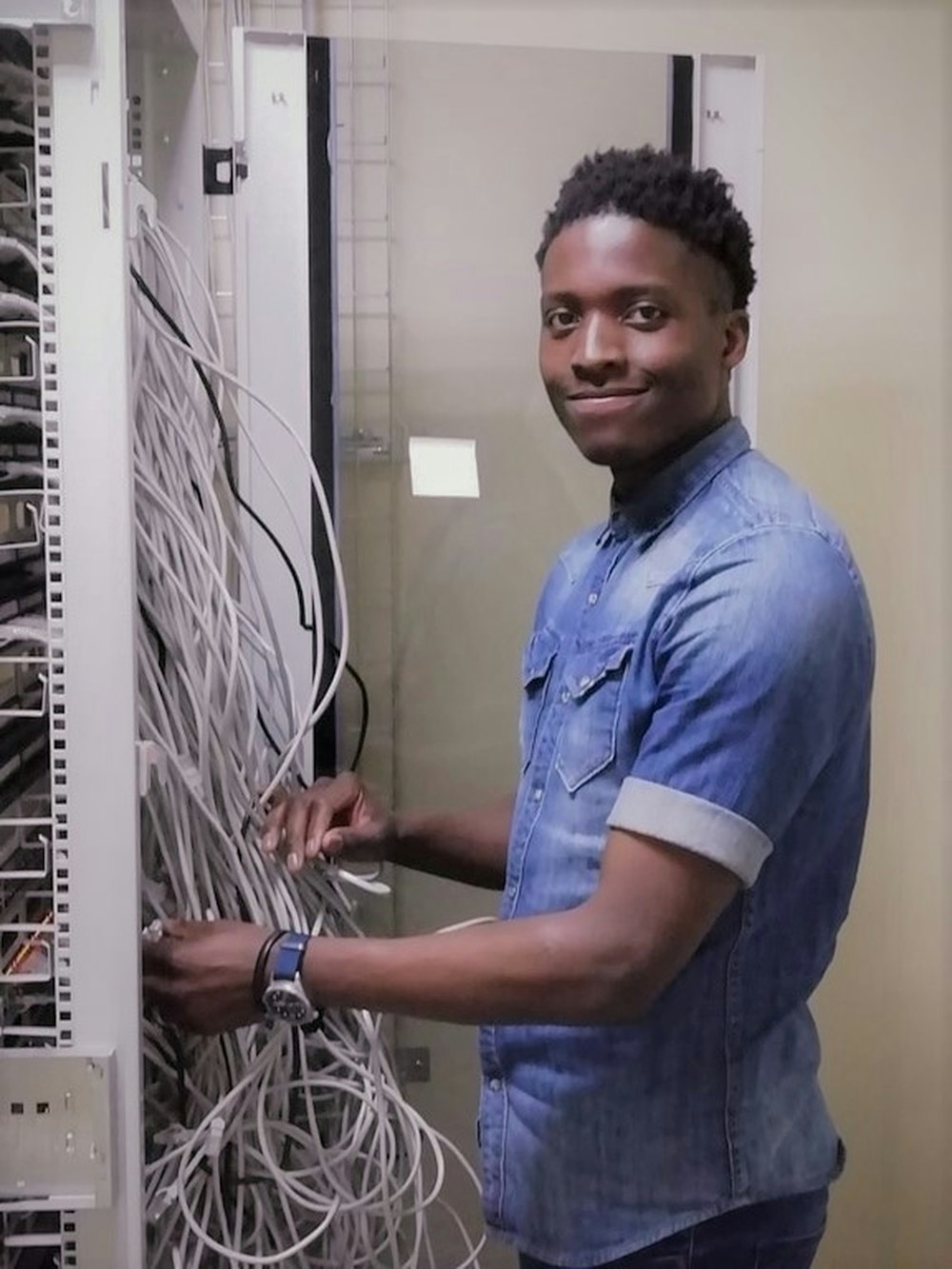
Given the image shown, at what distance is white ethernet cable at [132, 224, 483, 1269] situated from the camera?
37.4 inches

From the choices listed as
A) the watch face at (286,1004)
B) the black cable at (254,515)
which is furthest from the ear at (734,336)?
the watch face at (286,1004)

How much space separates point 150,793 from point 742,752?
48 centimetres

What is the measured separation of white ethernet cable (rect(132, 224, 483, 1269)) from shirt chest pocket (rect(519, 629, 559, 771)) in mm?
177

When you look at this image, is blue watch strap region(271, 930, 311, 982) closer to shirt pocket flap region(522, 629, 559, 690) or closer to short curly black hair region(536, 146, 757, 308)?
shirt pocket flap region(522, 629, 559, 690)

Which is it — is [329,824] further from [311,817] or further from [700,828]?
[700,828]

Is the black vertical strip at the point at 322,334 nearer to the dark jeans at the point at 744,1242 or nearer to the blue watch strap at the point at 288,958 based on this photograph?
the blue watch strap at the point at 288,958

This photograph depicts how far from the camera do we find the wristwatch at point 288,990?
813 mm

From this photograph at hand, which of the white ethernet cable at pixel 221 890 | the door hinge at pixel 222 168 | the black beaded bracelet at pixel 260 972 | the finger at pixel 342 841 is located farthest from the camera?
the door hinge at pixel 222 168

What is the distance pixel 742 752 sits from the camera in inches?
29.4

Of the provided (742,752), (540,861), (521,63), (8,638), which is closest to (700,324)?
(742,752)

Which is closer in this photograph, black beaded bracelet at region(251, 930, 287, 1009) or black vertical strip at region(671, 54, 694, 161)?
black beaded bracelet at region(251, 930, 287, 1009)

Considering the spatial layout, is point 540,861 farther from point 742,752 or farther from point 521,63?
point 521,63

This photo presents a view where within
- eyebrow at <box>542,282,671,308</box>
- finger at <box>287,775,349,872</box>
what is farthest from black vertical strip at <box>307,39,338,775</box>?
eyebrow at <box>542,282,671,308</box>

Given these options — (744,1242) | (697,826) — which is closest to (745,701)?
(697,826)
